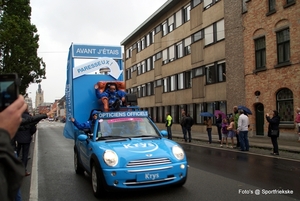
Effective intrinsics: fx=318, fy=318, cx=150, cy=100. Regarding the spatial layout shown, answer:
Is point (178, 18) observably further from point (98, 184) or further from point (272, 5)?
point (98, 184)

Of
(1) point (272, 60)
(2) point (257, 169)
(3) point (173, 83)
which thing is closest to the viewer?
(2) point (257, 169)

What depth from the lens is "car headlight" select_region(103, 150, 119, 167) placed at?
579 centimetres

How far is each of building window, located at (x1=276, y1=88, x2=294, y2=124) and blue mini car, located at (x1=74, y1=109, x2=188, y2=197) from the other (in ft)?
42.9

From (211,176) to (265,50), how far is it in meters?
14.1

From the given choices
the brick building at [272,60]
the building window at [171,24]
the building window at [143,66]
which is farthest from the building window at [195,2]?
the building window at [143,66]

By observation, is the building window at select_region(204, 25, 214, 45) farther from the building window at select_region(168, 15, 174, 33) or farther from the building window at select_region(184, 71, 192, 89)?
the building window at select_region(168, 15, 174, 33)

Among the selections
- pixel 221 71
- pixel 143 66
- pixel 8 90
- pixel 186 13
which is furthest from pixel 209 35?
pixel 8 90

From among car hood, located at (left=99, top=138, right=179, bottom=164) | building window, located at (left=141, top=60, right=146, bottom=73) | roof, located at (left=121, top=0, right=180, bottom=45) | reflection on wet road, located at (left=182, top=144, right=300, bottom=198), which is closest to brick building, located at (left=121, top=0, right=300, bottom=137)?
roof, located at (left=121, top=0, right=180, bottom=45)

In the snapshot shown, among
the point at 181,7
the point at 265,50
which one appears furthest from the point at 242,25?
the point at 181,7

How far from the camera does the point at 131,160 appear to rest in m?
5.71

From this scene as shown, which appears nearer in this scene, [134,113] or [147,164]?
[147,164]

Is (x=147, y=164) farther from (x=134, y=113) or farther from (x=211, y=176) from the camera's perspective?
(x=211, y=176)

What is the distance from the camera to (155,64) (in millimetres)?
37562

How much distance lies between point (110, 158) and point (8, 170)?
4.40 meters
